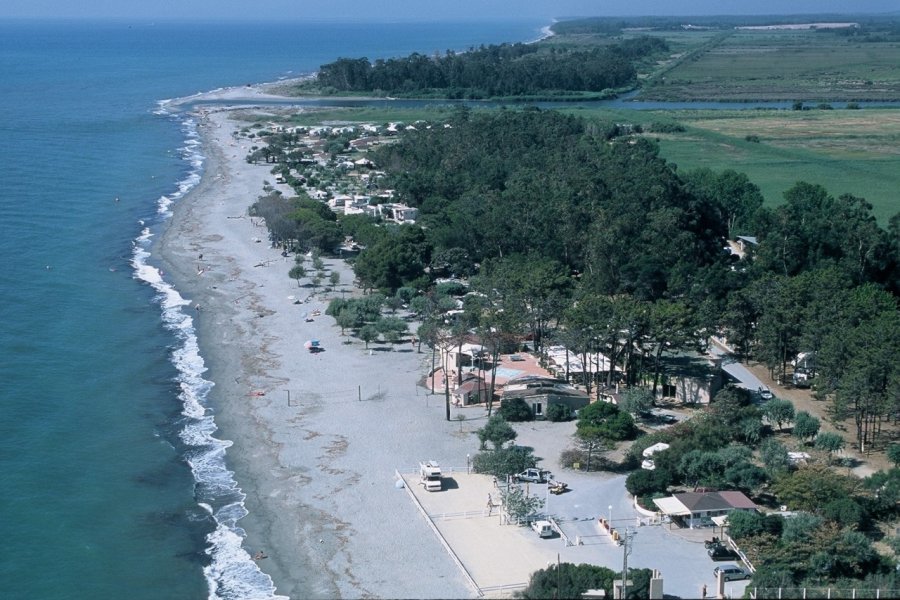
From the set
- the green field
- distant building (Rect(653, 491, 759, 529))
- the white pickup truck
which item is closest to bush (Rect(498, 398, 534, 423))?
the white pickup truck

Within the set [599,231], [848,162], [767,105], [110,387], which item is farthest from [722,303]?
[767,105]

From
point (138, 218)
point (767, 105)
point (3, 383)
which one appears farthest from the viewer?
point (767, 105)

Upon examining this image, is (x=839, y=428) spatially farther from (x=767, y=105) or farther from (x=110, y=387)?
(x=767, y=105)

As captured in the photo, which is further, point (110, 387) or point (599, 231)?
point (599, 231)

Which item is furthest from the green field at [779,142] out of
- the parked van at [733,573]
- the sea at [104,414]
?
the parked van at [733,573]

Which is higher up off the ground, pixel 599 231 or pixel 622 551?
pixel 599 231

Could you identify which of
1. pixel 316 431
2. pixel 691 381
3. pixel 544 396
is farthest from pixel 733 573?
pixel 316 431
